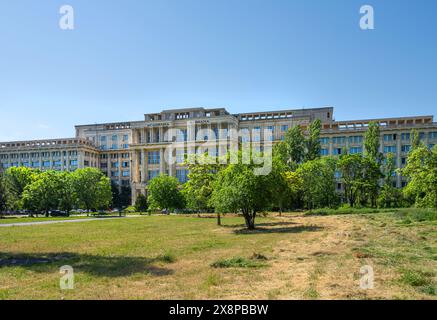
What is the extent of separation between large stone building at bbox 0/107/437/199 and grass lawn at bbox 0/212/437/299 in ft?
236

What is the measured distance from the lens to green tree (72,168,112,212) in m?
76.4

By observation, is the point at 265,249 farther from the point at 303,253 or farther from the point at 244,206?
the point at 244,206

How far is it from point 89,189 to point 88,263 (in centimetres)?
6298

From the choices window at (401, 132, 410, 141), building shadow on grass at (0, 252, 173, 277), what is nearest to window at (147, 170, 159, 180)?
window at (401, 132, 410, 141)

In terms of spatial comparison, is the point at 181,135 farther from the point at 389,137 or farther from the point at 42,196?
the point at 389,137

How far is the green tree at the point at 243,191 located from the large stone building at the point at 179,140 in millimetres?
62453

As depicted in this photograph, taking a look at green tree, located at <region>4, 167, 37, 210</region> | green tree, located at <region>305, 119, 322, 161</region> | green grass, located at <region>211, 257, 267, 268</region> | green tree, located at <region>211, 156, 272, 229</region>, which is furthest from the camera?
green tree, located at <region>305, 119, 322, 161</region>

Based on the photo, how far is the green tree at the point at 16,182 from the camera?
77.5 metres

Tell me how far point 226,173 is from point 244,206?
3913 mm

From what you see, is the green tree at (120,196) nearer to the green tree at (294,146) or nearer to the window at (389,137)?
the green tree at (294,146)

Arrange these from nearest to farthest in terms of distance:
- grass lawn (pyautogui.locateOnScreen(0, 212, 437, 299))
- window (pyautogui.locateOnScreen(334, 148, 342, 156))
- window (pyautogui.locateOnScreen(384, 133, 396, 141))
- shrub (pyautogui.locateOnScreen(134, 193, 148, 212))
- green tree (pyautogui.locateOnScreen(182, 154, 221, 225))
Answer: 1. grass lawn (pyautogui.locateOnScreen(0, 212, 437, 299))
2. green tree (pyautogui.locateOnScreen(182, 154, 221, 225))
3. shrub (pyautogui.locateOnScreen(134, 193, 148, 212))
4. window (pyautogui.locateOnScreen(384, 133, 396, 141))
5. window (pyautogui.locateOnScreen(334, 148, 342, 156))

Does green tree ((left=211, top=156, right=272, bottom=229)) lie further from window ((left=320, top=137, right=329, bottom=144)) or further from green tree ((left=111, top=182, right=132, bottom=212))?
green tree ((left=111, top=182, right=132, bottom=212))

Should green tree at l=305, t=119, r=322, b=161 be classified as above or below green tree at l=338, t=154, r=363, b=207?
above
